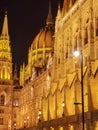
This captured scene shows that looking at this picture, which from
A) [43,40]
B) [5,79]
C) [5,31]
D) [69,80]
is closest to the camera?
[69,80]

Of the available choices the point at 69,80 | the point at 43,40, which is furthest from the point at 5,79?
the point at 69,80

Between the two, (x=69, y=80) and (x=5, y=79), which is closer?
(x=69, y=80)

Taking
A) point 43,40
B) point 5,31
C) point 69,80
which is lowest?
point 69,80

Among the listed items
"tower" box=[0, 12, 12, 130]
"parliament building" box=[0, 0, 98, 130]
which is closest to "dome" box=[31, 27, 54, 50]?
"tower" box=[0, 12, 12, 130]

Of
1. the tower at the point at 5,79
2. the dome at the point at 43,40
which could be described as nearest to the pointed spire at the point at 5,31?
the tower at the point at 5,79

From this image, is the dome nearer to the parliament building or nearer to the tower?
the tower

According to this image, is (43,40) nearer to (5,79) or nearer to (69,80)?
(5,79)

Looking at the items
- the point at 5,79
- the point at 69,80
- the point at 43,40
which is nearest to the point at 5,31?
the point at 43,40

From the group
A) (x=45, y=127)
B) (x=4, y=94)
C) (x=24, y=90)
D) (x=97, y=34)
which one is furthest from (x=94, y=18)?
(x=4, y=94)

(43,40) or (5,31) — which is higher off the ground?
(5,31)

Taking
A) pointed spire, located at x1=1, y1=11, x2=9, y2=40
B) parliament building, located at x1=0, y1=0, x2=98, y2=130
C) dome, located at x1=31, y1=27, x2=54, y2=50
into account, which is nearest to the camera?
parliament building, located at x1=0, y1=0, x2=98, y2=130

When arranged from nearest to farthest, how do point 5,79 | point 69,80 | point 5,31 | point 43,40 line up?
point 69,80 → point 5,79 → point 43,40 → point 5,31

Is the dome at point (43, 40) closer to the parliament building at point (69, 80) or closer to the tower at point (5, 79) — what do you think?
the tower at point (5, 79)

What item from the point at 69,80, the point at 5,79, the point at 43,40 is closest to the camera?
the point at 69,80
